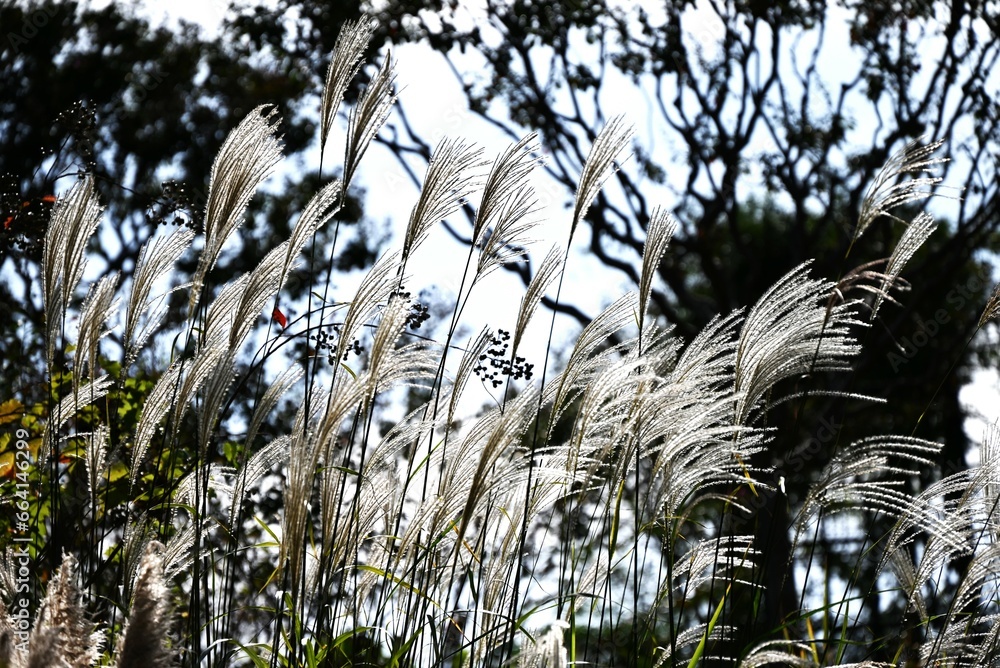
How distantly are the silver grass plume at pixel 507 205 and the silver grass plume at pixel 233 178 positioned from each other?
1.32ft

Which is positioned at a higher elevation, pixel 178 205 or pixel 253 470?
pixel 178 205

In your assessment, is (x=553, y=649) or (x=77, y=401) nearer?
(x=553, y=649)

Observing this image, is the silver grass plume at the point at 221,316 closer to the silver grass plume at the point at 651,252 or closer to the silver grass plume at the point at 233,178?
the silver grass plume at the point at 233,178

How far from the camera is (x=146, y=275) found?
1.97m

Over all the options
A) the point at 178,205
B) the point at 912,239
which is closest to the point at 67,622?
the point at 178,205

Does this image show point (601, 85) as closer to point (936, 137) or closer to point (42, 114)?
point (936, 137)

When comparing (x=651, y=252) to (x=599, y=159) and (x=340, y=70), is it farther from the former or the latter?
(x=340, y=70)

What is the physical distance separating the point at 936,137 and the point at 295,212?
20.6 feet

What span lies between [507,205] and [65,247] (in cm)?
87

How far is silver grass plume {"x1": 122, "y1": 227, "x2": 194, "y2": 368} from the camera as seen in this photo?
1.96m

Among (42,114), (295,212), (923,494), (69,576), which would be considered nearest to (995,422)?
(923,494)

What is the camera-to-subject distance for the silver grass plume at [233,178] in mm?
1770

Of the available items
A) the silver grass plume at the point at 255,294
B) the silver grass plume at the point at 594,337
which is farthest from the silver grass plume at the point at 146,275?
the silver grass plume at the point at 594,337

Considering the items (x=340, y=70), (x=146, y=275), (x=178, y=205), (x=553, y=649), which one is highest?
(x=178, y=205)
